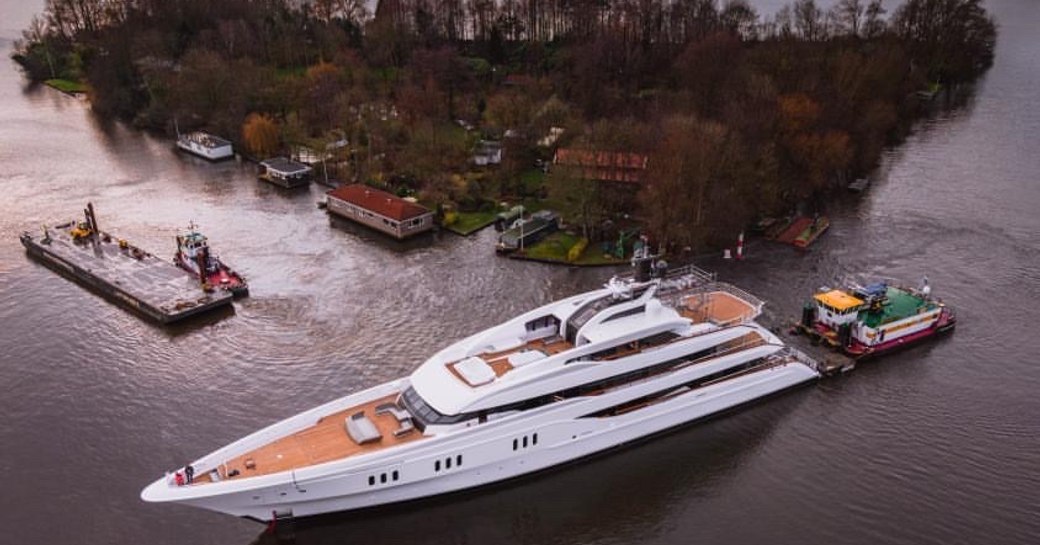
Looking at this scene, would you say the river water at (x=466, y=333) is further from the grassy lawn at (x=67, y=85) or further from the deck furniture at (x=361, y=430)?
the grassy lawn at (x=67, y=85)

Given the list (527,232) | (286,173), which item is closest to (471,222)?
(527,232)

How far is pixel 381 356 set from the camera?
1471 inches

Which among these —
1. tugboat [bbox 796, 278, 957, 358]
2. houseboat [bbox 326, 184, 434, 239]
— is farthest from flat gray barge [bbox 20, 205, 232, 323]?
tugboat [bbox 796, 278, 957, 358]

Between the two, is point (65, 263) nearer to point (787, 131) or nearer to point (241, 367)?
point (241, 367)

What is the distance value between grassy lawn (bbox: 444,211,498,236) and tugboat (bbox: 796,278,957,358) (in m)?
23.2

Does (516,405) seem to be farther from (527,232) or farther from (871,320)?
(527,232)

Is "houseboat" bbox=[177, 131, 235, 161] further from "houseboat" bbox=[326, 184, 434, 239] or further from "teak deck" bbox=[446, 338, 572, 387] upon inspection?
"teak deck" bbox=[446, 338, 572, 387]

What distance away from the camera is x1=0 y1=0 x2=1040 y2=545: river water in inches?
1077

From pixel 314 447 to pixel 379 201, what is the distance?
2873 centimetres

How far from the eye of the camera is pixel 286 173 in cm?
6159

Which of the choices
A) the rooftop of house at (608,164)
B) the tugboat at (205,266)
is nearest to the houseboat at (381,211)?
the tugboat at (205,266)

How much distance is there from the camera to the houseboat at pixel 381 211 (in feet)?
169

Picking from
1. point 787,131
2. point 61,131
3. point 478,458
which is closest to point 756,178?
point 787,131

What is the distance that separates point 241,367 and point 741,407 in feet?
78.5
